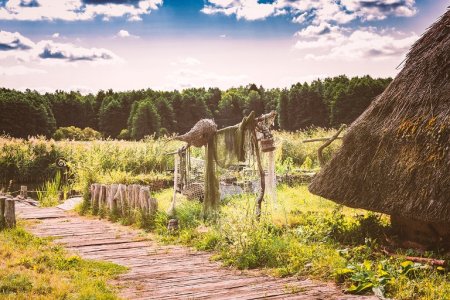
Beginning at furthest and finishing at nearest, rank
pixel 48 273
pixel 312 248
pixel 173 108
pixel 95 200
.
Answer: pixel 173 108
pixel 95 200
pixel 312 248
pixel 48 273

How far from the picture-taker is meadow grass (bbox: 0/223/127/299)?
5570 mm

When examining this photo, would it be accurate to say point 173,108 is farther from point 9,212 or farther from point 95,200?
point 9,212

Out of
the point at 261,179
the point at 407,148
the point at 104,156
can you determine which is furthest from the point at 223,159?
the point at 104,156

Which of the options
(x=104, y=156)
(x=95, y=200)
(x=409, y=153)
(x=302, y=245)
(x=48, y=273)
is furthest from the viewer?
(x=104, y=156)

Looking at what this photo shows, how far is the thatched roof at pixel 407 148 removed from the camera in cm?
667

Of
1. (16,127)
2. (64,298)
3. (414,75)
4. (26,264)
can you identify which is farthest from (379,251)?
(16,127)

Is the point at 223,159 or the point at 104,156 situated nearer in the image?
the point at 223,159

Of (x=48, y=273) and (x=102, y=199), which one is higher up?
(x=102, y=199)

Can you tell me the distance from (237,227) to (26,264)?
10.1ft

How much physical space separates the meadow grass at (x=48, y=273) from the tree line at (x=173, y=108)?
143ft

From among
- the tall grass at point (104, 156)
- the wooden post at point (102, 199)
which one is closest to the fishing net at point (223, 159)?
the wooden post at point (102, 199)

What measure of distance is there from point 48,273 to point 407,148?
5.15m

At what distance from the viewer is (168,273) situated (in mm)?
6789

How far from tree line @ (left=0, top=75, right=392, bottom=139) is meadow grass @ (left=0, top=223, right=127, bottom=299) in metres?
43.5
